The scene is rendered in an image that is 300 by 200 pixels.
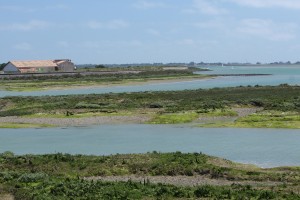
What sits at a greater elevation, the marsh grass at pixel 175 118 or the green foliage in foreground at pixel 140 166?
the green foliage in foreground at pixel 140 166

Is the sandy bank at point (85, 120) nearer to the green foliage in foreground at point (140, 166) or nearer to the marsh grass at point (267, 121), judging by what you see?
the marsh grass at point (267, 121)

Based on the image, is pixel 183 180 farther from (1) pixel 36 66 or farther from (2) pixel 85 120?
(1) pixel 36 66

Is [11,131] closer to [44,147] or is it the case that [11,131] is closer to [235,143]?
[44,147]

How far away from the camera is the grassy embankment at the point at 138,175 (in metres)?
19.2

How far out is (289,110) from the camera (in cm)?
4831

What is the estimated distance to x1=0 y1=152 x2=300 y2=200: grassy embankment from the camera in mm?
19156

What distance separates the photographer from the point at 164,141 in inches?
1419

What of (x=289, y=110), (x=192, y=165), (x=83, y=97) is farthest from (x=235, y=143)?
(x=83, y=97)

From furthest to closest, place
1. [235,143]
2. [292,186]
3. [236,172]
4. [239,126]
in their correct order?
[239,126] → [235,143] → [236,172] → [292,186]


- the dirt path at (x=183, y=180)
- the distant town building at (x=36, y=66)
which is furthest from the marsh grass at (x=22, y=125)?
the distant town building at (x=36, y=66)

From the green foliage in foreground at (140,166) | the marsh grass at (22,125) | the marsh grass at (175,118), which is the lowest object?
the marsh grass at (22,125)

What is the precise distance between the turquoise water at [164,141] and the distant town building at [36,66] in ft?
338

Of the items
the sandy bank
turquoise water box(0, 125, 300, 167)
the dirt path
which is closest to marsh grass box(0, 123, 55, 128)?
the sandy bank

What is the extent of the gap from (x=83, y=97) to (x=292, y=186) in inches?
1901
